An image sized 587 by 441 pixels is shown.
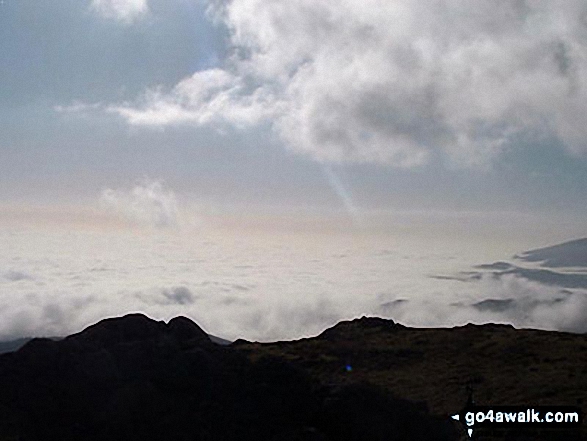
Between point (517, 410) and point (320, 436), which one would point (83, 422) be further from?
point (517, 410)

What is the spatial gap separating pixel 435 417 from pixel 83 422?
103 ft

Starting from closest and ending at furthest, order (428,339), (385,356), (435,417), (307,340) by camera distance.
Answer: (435,417) → (385,356) → (428,339) → (307,340)

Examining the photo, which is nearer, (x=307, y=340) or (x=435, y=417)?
(x=435, y=417)

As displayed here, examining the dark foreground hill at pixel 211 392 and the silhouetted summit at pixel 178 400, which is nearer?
the silhouetted summit at pixel 178 400

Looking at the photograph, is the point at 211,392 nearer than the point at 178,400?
No

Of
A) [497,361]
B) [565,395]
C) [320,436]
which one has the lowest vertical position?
[320,436]

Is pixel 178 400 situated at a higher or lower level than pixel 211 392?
lower

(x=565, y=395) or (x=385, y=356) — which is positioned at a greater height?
(x=385, y=356)

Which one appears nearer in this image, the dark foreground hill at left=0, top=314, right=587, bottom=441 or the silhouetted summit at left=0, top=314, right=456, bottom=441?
the silhouetted summit at left=0, top=314, right=456, bottom=441

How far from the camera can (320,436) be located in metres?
52.8

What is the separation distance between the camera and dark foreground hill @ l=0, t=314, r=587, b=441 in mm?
55188

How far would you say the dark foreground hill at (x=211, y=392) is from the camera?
55.2 m

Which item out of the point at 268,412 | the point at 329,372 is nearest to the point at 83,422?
the point at 268,412

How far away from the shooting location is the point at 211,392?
6084cm
